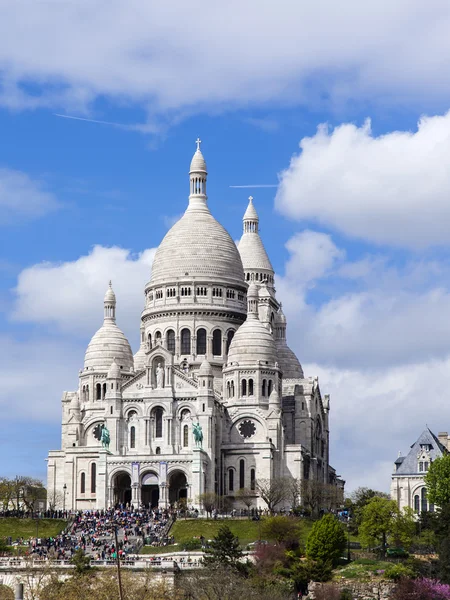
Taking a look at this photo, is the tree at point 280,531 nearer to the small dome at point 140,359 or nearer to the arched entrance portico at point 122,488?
the arched entrance portico at point 122,488

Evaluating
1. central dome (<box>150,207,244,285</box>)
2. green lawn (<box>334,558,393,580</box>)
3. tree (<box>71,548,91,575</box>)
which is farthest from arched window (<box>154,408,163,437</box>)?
tree (<box>71,548,91,575</box>)

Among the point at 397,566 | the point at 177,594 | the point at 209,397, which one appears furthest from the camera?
the point at 209,397

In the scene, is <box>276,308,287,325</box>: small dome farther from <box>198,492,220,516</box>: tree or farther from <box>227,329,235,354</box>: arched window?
<box>198,492,220,516</box>: tree

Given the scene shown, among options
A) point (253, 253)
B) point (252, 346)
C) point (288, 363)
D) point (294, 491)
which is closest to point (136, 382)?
point (252, 346)

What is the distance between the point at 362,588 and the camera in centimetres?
10700

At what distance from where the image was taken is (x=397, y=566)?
356ft

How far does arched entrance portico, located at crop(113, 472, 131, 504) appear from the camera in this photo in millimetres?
144750

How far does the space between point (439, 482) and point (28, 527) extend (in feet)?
109

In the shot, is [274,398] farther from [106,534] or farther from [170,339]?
[106,534]

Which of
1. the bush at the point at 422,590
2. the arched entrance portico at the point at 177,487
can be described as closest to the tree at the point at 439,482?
the bush at the point at 422,590

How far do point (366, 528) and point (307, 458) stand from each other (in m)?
34.0

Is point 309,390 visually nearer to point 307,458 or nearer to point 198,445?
point 307,458

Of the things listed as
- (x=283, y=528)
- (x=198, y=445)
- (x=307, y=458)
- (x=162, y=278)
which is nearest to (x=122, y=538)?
(x=283, y=528)

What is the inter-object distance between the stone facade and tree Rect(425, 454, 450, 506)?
44.2 feet
